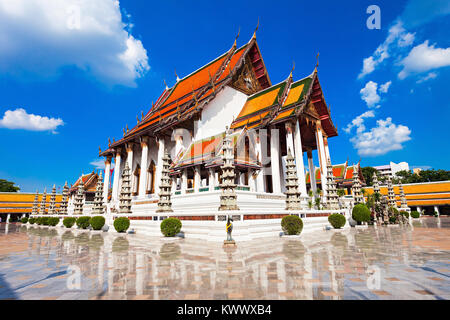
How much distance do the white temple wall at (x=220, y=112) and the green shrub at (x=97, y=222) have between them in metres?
12.1

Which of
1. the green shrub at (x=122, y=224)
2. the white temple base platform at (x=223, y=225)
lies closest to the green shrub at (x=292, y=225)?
the white temple base platform at (x=223, y=225)

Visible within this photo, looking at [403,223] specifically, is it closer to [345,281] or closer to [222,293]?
[345,281]

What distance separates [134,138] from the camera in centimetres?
3125

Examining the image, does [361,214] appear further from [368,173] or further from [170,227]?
[368,173]

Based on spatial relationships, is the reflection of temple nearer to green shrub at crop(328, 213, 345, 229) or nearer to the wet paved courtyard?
green shrub at crop(328, 213, 345, 229)

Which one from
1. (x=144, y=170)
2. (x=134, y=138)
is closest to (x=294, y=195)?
(x=144, y=170)

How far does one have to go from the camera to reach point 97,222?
17.1 m

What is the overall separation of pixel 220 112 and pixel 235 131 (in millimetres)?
3543

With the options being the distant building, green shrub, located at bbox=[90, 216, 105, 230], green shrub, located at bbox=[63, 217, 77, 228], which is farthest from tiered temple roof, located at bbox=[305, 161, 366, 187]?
the distant building

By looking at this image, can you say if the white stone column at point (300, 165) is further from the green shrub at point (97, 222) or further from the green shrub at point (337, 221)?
the green shrub at point (97, 222)

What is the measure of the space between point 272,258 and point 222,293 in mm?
3018

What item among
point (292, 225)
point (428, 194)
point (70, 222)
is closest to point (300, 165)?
point (292, 225)
